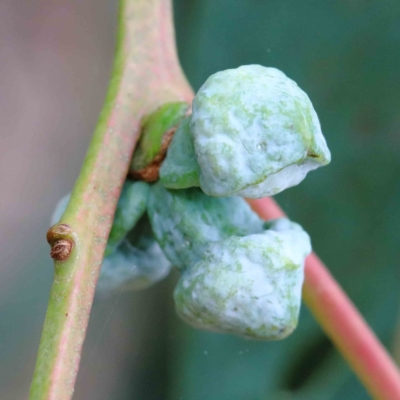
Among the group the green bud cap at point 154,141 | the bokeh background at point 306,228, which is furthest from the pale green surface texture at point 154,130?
the bokeh background at point 306,228

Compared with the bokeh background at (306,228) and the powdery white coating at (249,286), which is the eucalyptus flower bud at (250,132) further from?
the bokeh background at (306,228)

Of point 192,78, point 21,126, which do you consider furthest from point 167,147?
point 21,126

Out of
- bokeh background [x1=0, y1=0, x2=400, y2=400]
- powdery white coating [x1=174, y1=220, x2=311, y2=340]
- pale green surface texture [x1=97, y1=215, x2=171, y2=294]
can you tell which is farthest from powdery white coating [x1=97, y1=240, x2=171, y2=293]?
bokeh background [x1=0, y1=0, x2=400, y2=400]

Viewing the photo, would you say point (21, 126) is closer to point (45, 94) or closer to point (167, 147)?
point (45, 94)

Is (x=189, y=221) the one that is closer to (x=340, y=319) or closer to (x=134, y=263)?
(x=134, y=263)

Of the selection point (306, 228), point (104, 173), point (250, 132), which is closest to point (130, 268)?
point (104, 173)

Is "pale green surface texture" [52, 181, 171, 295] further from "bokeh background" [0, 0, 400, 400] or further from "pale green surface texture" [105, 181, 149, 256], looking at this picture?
"bokeh background" [0, 0, 400, 400]
